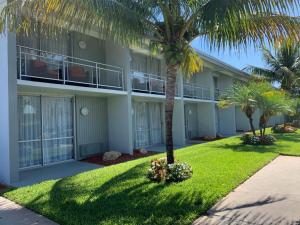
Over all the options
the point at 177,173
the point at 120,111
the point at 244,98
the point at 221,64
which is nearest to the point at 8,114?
the point at 177,173

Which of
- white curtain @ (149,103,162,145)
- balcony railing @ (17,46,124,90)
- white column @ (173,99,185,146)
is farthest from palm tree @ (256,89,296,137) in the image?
balcony railing @ (17,46,124,90)

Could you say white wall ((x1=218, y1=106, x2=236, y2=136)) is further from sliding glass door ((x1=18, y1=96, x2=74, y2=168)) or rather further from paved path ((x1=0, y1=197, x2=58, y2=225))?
paved path ((x1=0, y1=197, x2=58, y2=225))

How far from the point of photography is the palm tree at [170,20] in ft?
23.6

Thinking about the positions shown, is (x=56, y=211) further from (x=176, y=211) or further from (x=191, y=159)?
(x=191, y=159)

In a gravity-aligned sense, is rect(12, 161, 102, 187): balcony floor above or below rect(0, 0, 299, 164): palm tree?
below

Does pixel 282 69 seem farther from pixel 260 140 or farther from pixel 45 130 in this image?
pixel 45 130

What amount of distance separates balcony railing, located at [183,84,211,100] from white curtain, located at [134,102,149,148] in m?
3.67

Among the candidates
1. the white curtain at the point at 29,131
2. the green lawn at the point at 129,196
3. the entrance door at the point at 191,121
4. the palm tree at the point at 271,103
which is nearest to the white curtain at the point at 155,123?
the entrance door at the point at 191,121

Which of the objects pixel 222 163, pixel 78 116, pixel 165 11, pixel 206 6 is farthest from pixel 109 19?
pixel 78 116

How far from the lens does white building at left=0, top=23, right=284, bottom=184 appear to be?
32.5ft

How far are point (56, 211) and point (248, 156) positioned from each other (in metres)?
8.43

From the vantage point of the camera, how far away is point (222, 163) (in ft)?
36.2

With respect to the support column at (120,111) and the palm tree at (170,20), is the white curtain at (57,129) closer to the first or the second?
the support column at (120,111)

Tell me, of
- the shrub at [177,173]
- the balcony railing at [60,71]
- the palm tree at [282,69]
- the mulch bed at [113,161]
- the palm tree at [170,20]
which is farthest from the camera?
the palm tree at [282,69]
